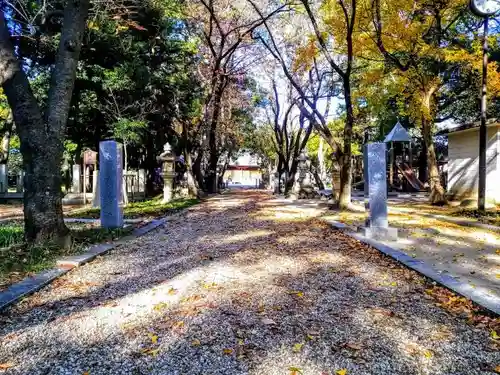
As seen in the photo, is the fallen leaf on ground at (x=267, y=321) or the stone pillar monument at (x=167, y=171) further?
the stone pillar monument at (x=167, y=171)

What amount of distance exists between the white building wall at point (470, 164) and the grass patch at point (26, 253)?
1133 cm

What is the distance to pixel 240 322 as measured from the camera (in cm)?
316

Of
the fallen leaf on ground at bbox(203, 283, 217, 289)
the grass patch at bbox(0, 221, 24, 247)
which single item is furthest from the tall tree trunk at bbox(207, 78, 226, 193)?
the fallen leaf on ground at bbox(203, 283, 217, 289)

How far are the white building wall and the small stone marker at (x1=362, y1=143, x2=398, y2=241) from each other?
25.3 feet

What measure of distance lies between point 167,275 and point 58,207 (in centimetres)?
213

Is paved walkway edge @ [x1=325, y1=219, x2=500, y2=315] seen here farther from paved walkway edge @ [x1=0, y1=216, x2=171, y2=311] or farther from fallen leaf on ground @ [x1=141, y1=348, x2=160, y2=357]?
paved walkway edge @ [x1=0, y1=216, x2=171, y2=311]

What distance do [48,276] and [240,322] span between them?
2.45 m

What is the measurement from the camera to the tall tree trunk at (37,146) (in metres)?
5.41

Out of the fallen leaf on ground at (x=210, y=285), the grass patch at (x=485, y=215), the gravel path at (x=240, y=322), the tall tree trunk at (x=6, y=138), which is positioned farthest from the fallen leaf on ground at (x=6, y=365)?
the tall tree trunk at (x=6, y=138)

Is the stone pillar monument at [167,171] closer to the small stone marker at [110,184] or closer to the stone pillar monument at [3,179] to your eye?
the small stone marker at [110,184]

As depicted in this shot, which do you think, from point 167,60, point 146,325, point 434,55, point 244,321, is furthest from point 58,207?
point 167,60

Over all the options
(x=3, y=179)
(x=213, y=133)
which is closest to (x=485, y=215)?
(x=213, y=133)

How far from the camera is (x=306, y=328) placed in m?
3.04

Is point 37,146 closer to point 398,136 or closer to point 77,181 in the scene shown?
point 77,181
